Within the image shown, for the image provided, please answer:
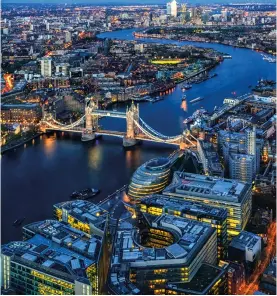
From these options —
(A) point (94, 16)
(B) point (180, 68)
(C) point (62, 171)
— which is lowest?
(C) point (62, 171)

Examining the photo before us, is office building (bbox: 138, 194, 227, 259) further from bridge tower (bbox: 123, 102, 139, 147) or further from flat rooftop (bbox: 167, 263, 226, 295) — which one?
bridge tower (bbox: 123, 102, 139, 147)

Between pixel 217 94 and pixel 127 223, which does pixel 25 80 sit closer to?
pixel 217 94

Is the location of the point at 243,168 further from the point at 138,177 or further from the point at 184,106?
the point at 184,106

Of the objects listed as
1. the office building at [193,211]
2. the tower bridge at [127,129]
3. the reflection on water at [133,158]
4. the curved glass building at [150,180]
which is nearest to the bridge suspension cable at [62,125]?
the tower bridge at [127,129]

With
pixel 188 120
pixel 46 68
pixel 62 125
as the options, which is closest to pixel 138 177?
pixel 62 125

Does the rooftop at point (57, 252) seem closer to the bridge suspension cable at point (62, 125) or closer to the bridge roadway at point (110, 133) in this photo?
the bridge roadway at point (110, 133)

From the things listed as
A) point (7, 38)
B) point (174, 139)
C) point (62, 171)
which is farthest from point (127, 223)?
point (7, 38)

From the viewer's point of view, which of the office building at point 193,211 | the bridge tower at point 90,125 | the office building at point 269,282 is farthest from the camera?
the bridge tower at point 90,125
